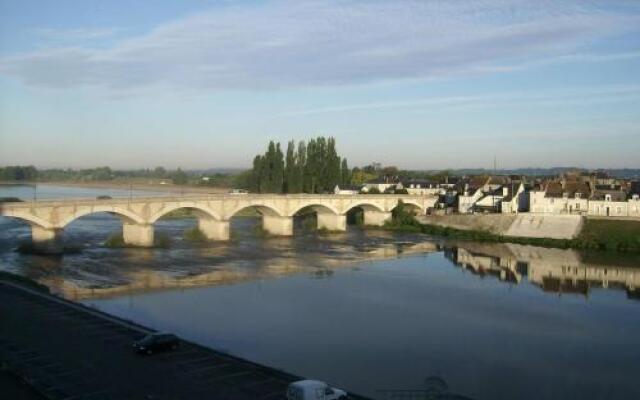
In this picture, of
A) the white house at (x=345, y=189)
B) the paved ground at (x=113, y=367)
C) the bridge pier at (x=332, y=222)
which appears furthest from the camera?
the white house at (x=345, y=189)

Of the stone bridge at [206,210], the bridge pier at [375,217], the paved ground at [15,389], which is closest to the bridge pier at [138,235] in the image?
the stone bridge at [206,210]

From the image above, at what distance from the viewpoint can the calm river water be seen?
17.1 meters

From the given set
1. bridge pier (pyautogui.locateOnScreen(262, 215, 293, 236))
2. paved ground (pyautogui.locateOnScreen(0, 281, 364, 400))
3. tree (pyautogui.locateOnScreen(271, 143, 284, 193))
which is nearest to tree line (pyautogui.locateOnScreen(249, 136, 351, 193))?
tree (pyautogui.locateOnScreen(271, 143, 284, 193))

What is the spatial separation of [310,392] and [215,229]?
32.8 m

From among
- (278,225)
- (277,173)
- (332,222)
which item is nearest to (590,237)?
(332,222)

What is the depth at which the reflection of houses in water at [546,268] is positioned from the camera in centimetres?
3081

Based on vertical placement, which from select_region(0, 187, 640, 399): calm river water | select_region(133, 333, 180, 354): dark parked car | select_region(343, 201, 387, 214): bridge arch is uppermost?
select_region(343, 201, 387, 214): bridge arch

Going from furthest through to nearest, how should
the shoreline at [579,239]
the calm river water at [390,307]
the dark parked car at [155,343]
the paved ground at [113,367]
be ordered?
the shoreline at [579,239] < the calm river water at [390,307] < the dark parked car at [155,343] < the paved ground at [113,367]

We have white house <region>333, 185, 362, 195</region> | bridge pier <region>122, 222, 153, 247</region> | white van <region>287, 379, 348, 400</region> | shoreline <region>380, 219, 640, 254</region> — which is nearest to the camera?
white van <region>287, 379, 348, 400</region>

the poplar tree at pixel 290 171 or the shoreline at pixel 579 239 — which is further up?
the poplar tree at pixel 290 171

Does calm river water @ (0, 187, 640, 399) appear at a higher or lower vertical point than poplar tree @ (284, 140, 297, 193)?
lower

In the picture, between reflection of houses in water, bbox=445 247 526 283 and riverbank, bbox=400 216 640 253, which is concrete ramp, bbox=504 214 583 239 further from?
reflection of houses in water, bbox=445 247 526 283

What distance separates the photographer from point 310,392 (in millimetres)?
12305

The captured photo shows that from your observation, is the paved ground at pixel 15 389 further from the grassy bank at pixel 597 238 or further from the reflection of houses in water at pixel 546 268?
the grassy bank at pixel 597 238
